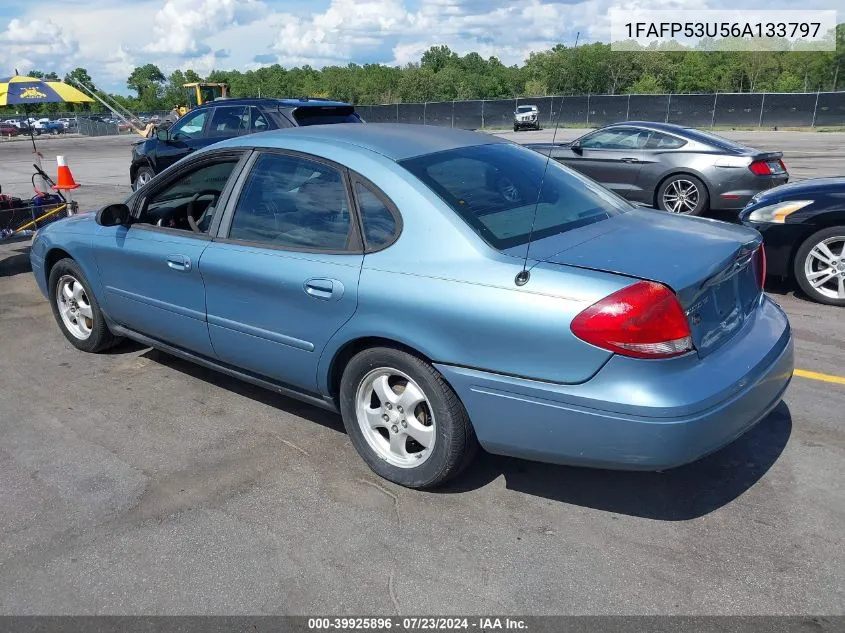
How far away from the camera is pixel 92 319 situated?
520 cm

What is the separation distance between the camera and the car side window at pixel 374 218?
3.38 meters

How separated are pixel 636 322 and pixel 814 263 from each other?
4363 millimetres

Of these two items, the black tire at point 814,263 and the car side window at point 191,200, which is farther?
the black tire at point 814,263

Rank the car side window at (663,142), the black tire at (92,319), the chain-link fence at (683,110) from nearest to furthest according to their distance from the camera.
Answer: the black tire at (92,319) < the car side window at (663,142) < the chain-link fence at (683,110)

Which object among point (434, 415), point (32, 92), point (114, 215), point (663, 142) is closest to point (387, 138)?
point (434, 415)

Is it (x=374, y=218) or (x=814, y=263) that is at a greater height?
(x=374, y=218)

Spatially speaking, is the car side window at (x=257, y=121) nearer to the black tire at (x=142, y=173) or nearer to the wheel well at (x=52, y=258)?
the black tire at (x=142, y=173)

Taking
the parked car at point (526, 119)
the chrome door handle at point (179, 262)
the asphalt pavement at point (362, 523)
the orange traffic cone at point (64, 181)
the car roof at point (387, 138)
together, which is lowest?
the parked car at point (526, 119)

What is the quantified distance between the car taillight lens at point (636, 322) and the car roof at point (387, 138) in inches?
51.9

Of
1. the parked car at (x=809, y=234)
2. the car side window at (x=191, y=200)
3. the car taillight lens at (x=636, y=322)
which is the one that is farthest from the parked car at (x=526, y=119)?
the car taillight lens at (x=636, y=322)

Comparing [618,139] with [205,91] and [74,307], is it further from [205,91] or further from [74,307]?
[205,91]

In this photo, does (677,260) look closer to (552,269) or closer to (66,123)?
(552,269)

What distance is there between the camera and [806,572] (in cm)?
281

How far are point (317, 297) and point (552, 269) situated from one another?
1165 millimetres
